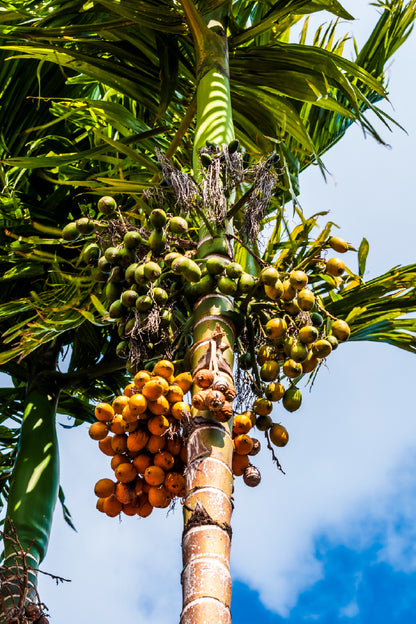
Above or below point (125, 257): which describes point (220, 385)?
below

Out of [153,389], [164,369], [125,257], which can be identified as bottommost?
[153,389]

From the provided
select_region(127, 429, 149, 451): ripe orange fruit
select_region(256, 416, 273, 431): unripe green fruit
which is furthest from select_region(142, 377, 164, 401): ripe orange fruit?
select_region(256, 416, 273, 431): unripe green fruit

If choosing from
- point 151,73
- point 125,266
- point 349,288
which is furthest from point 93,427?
point 151,73

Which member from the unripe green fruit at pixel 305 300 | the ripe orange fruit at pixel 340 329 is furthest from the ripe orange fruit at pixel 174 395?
the ripe orange fruit at pixel 340 329

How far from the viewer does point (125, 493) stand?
2.35 m

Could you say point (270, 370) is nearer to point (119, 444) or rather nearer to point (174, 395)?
point (174, 395)

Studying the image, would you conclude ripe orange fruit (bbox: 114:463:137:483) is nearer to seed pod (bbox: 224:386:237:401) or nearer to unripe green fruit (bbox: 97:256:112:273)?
seed pod (bbox: 224:386:237:401)

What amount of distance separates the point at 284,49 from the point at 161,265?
119cm

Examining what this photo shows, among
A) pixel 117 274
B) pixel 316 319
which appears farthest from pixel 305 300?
A: pixel 117 274

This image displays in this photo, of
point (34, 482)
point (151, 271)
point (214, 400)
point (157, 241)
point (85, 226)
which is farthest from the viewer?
point (34, 482)

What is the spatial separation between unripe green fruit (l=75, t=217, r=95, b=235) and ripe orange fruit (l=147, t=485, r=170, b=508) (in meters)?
0.97

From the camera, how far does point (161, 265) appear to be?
2779mm

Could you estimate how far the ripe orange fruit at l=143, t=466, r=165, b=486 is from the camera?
2305 millimetres

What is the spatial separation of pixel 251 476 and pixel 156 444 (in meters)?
0.32
